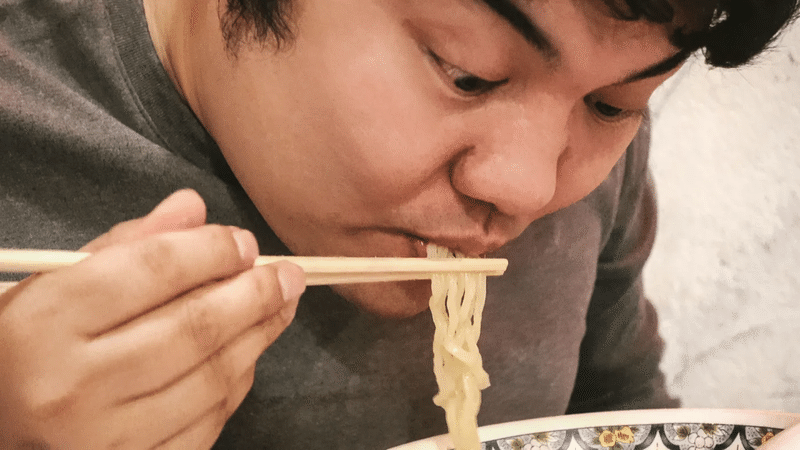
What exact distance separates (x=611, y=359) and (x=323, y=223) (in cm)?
133

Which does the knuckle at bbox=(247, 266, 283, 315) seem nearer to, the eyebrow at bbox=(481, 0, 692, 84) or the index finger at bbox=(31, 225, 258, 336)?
the index finger at bbox=(31, 225, 258, 336)

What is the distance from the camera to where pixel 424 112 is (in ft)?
2.40

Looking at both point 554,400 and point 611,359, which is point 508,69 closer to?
point 554,400

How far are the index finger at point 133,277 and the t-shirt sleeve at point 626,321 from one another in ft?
4.43

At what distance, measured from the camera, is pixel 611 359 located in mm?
1796

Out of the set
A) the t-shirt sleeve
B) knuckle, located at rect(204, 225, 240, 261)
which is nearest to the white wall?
the t-shirt sleeve

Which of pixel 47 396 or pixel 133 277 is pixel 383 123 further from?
pixel 47 396

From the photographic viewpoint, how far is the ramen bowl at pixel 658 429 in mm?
831

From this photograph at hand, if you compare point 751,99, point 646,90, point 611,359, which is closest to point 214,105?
point 646,90

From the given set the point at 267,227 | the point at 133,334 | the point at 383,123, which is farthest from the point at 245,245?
the point at 267,227

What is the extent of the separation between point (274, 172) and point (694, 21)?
0.64 m

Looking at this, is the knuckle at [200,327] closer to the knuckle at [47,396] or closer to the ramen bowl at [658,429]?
the knuckle at [47,396]

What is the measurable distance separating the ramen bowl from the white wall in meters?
1.69

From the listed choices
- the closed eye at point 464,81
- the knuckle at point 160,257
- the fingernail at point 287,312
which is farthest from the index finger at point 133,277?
the closed eye at point 464,81
